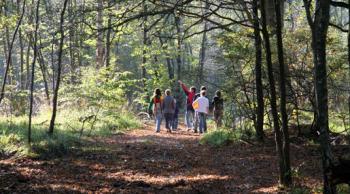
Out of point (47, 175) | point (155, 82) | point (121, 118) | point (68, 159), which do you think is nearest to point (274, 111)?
point (47, 175)

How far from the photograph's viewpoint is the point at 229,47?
1074cm

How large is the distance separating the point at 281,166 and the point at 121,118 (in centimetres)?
1198

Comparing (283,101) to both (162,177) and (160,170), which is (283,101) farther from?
(160,170)

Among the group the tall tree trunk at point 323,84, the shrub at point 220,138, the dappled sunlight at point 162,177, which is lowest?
the dappled sunlight at point 162,177

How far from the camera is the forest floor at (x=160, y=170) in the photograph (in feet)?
22.4

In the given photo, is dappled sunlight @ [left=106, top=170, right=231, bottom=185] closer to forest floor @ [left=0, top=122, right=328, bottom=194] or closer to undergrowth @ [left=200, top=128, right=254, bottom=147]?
forest floor @ [left=0, top=122, right=328, bottom=194]

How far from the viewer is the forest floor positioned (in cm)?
683

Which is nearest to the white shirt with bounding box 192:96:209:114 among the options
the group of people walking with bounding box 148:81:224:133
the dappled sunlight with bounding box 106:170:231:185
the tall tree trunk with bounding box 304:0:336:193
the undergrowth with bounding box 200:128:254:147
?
the group of people walking with bounding box 148:81:224:133

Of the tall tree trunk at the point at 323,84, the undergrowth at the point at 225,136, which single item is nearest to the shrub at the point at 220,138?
the undergrowth at the point at 225,136

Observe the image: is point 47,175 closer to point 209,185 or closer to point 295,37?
point 209,185

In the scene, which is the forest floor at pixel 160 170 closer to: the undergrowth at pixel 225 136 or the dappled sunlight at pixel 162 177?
the dappled sunlight at pixel 162 177

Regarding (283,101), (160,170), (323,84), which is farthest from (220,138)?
(323,84)

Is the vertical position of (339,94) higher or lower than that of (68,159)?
higher

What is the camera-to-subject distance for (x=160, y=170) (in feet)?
27.8
